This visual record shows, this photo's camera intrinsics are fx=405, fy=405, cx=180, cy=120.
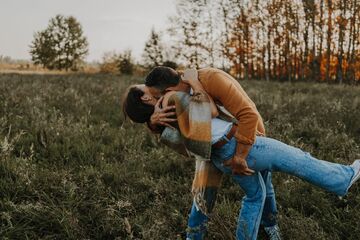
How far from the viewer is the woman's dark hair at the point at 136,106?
2893 mm

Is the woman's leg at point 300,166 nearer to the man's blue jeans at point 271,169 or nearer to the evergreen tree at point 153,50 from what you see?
the man's blue jeans at point 271,169

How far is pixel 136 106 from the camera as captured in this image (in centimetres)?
292

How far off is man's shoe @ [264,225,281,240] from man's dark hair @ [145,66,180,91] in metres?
1.57

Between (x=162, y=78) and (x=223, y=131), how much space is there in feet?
1.87

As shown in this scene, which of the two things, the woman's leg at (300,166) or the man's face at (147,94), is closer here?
the woman's leg at (300,166)

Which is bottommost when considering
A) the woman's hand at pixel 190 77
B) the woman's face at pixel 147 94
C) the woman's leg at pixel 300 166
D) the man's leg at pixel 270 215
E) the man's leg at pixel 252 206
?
the man's leg at pixel 270 215

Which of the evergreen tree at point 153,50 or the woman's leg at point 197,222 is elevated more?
the evergreen tree at point 153,50

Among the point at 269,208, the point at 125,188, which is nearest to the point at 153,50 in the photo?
the point at 125,188

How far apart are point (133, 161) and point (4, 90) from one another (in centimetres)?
658

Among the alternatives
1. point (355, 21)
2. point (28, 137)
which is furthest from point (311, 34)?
point (28, 137)

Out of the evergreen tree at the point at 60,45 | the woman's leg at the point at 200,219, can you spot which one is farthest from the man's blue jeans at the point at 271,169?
the evergreen tree at the point at 60,45

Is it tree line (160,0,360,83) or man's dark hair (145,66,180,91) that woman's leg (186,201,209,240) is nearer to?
man's dark hair (145,66,180,91)

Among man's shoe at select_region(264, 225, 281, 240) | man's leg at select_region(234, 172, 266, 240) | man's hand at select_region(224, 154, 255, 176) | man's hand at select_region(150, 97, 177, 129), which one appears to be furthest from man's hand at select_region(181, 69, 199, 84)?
man's shoe at select_region(264, 225, 281, 240)

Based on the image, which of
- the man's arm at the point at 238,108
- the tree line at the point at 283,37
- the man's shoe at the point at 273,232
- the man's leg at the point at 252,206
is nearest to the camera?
the man's arm at the point at 238,108
